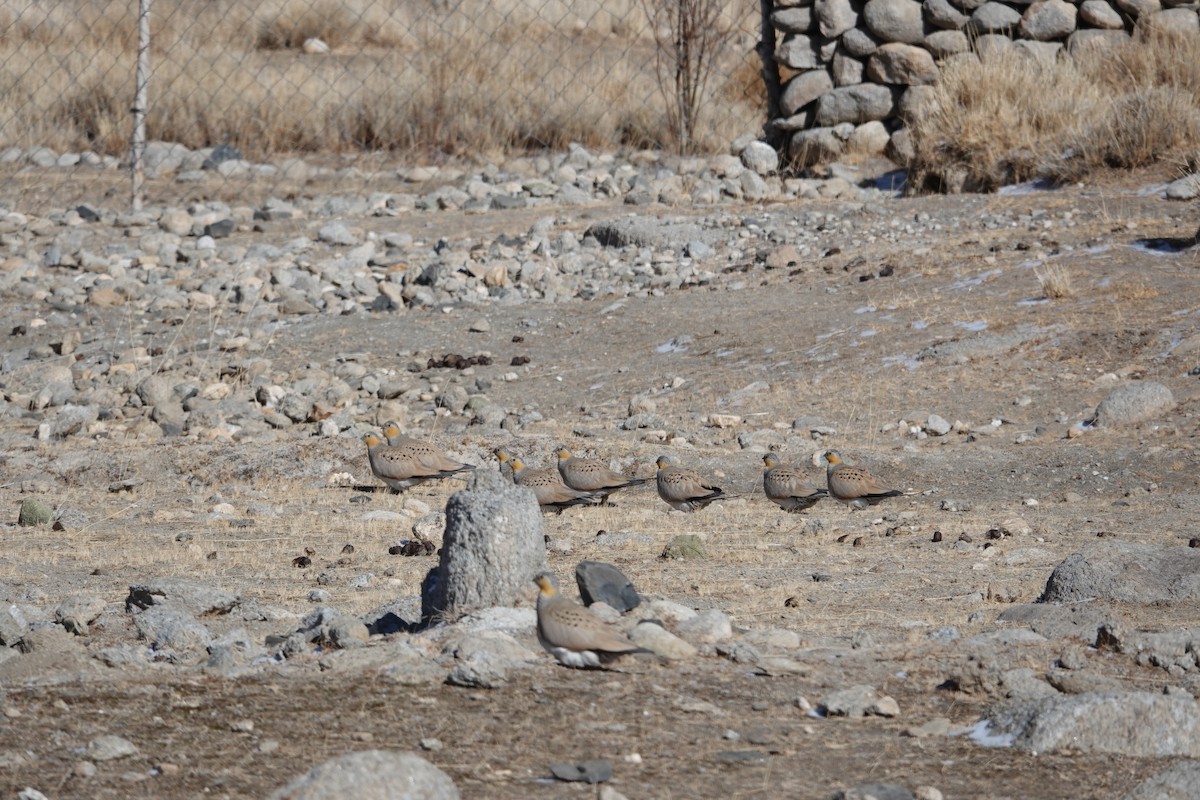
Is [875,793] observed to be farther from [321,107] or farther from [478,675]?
[321,107]

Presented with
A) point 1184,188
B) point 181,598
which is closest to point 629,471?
point 181,598

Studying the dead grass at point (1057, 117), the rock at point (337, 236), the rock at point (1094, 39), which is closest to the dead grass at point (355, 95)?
the dead grass at point (1057, 117)

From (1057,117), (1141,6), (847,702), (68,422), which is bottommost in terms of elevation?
(68,422)

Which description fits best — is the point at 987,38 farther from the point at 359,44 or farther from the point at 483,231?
the point at 359,44

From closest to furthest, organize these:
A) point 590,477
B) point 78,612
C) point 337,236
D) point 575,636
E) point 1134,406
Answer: point 575,636 → point 78,612 → point 590,477 → point 1134,406 → point 337,236

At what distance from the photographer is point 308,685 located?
5.02 meters

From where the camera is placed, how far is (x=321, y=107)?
2202 cm

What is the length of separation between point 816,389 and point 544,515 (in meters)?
3.02

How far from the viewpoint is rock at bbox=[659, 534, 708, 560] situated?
755 centimetres

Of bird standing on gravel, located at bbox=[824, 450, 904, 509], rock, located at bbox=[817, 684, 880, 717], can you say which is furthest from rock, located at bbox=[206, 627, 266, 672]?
bird standing on gravel, located at bbox=[824, 450, 904, 509]

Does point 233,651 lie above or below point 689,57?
below

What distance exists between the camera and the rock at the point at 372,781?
3.78m

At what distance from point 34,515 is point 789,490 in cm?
425

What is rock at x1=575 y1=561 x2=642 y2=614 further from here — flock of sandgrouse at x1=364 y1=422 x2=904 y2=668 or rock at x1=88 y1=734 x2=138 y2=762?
flock of sandgrouse at x1=364 y1=422 x2=904 y2=668
